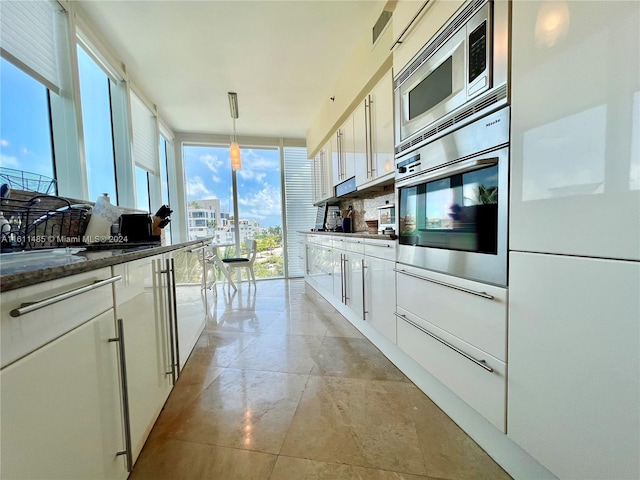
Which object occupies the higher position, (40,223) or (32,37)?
(32,37)

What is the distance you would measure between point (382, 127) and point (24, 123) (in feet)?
8.16

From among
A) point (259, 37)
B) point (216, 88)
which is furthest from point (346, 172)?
point (216, 88)

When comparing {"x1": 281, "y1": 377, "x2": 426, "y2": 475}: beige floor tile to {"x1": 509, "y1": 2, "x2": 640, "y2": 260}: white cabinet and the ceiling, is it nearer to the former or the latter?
{"x1": 509, "y1": 2, "x2": 640, "y2": 260}: white cabinet

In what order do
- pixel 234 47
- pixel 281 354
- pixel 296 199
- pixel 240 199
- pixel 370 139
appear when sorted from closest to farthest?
pixel 281 354
pixel 370 139
pixel 234 47
pixel 240 199
pixel 296 199

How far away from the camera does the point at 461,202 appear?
4.22 ft

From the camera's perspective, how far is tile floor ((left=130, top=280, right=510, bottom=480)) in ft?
3.67

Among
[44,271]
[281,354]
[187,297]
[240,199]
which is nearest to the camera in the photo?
[44,271]

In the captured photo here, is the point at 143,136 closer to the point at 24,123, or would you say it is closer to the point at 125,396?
the point at 24,123

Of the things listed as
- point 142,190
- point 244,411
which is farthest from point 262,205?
point 244,411

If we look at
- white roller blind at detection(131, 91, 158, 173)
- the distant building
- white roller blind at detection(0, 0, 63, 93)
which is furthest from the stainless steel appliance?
the distant building

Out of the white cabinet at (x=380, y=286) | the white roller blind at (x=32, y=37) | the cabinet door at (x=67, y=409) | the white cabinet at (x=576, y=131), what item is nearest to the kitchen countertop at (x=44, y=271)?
the cabinet door at (x=67, y=409)

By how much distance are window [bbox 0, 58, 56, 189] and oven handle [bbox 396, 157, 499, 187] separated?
7.34ft

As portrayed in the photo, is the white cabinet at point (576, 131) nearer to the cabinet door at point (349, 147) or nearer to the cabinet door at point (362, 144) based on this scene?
the cabinet door at point (362, 144)

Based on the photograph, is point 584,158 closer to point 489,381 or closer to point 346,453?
point 489,381
